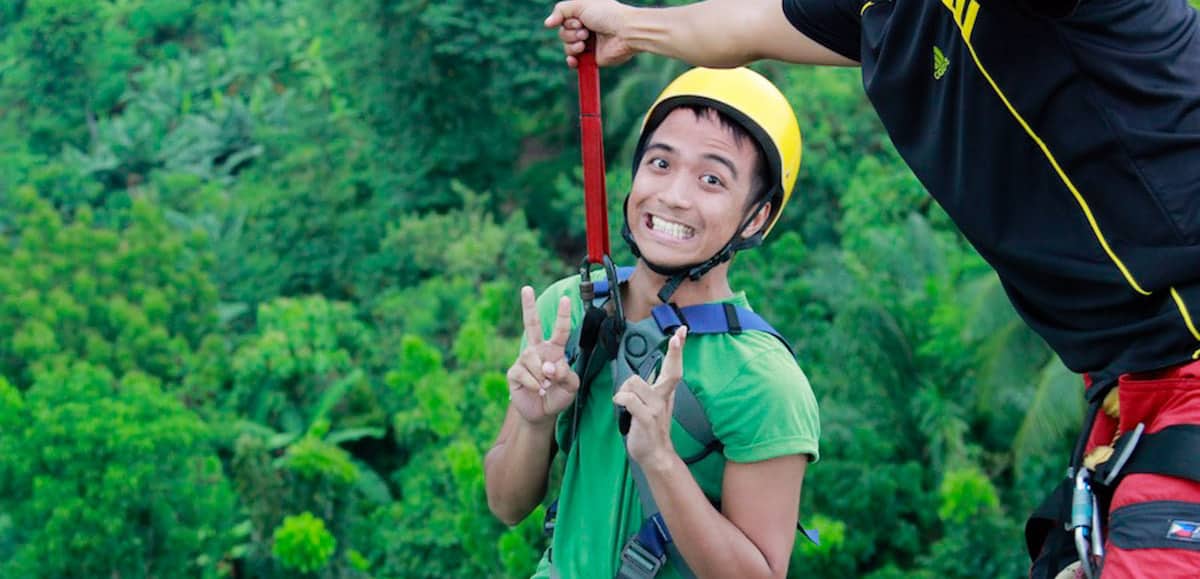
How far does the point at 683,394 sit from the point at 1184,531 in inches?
42.3

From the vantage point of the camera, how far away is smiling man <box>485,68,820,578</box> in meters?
2.87

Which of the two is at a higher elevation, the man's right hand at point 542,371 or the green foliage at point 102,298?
the man's right hand at point 542,371

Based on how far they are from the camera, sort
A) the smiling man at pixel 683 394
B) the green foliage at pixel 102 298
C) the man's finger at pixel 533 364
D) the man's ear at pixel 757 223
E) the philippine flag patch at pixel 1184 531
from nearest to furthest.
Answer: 1. the philippine flag patch at pixel 1184 531
2. the smiling man at pixel 683 394
3. the man's finger at pixel 533 364
4. the man's ear at pixel 757 223
5. the green foliage at pixel 102 298

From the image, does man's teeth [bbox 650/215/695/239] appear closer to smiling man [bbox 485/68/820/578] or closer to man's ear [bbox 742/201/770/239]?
smiling man [bbox 485/68/820/578]

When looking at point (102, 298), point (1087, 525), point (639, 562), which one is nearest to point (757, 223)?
point (639, 562)

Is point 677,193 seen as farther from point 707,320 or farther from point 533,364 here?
point 533,364

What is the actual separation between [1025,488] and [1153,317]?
36.6 feet

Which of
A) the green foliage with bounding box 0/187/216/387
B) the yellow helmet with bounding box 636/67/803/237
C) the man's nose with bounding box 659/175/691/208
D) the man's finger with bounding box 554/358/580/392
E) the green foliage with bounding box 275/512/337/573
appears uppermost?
the yellow helmet with bounding box 636/67/803/237

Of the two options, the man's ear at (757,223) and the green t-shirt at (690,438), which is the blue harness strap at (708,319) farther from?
the man's ear at (757,223)

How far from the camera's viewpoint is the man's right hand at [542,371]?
9.71 ft

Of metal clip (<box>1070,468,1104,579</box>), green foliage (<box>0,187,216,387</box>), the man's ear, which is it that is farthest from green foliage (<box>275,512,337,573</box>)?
metal clip (<box>1070,468,1104,579</box>)

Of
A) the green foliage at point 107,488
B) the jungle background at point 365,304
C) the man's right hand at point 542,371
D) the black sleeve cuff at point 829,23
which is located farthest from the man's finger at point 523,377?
the green foliage at point 107,488

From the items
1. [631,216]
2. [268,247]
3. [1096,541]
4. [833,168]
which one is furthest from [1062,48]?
[268,247]

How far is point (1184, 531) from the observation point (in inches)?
89.0
